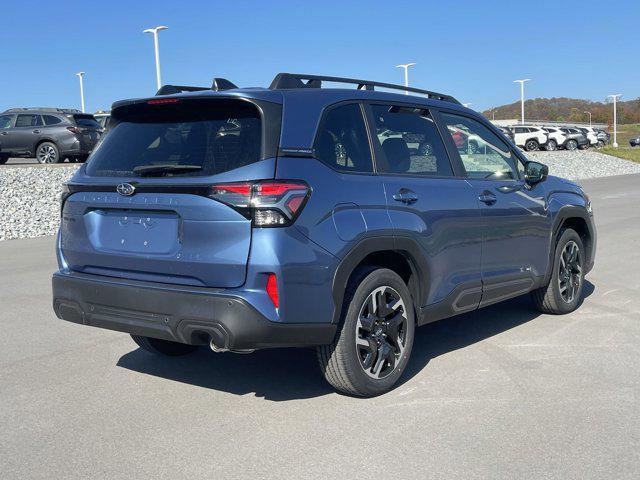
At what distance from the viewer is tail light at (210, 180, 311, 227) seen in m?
4.07

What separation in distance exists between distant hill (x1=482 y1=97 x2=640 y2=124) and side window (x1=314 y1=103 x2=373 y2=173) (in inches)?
5788

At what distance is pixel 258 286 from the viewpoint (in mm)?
4082

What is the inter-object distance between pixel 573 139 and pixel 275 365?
165 feet

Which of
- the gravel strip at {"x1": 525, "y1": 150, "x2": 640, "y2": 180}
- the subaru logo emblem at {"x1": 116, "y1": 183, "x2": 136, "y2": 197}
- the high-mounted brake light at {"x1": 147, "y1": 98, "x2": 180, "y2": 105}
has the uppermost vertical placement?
the high-mounted brake light at {"x1": 147, "y1": 98, "x2": 180, "y2": 105}

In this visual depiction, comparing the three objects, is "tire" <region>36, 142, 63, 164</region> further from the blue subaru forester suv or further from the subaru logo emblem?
the subaru logo emblem

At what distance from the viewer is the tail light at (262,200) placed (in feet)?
13.4

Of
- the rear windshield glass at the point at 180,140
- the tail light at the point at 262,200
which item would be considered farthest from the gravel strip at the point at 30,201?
the tail light at the point at 262,200

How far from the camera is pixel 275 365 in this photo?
5516mm

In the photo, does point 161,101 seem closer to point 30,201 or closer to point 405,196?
point 405,196

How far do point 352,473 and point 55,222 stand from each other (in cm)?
1236

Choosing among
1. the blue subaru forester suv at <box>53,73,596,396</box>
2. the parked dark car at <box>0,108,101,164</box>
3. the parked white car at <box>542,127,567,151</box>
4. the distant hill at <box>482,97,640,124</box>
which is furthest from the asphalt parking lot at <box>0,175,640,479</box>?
the distant hill at <box>482,97,640,124</box>

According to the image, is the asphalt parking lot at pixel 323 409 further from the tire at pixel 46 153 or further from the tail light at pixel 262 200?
the tire at pixel 46 153

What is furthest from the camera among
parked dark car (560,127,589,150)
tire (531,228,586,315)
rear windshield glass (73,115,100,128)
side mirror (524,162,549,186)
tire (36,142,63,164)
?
parked dark car (560,127,589,150)

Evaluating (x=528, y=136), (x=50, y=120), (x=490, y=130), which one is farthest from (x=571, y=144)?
(x=490, y=130)
